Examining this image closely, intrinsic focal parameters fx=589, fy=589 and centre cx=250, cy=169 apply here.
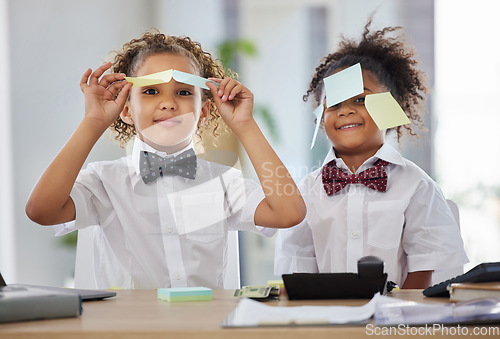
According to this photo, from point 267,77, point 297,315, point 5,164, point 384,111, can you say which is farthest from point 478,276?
point 5,164

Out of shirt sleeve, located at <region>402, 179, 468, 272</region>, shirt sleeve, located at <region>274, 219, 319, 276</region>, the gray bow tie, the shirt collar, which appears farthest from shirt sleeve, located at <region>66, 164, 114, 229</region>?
shirt sleeve, located at <region>402, 179, 468, 272</region>

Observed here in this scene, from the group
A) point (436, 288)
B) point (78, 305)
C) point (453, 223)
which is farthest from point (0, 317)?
point (453, 223)

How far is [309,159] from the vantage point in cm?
161

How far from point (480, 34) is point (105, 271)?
155 cm

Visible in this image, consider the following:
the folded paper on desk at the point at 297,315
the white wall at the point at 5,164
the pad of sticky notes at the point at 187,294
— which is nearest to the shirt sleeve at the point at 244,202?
the pad of sticky notes at the point at 187,294

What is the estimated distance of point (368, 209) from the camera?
4.38ft

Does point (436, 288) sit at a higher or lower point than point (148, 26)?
lower

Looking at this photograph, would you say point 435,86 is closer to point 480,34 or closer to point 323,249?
point 480,34

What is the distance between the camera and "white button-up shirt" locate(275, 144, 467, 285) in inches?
50.8

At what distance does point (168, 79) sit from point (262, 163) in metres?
0.28

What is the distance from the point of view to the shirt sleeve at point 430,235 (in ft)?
4.19

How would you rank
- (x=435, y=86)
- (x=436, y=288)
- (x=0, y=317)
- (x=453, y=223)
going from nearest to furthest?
(x=0, y=317), (x=436, y=288), (x=453, y=223), (x=435, y=86)

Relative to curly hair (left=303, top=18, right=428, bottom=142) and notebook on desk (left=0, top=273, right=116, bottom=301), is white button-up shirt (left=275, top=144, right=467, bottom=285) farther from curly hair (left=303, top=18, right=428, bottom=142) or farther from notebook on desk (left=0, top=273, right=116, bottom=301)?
notebook on desk (left=0, top=273, right=116, bottom=301)

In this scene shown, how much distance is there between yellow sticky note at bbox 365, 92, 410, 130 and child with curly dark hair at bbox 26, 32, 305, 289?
29 cm
